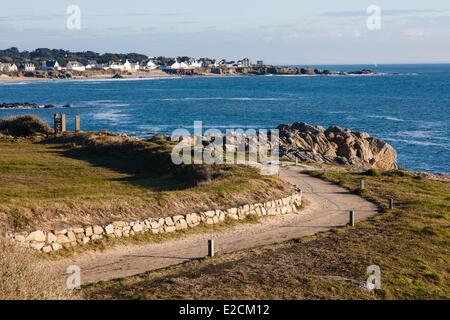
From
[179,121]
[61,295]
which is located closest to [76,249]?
[61,295]

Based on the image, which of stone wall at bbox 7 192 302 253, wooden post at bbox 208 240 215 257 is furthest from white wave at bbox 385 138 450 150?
wooden post at bbox 208 240 215 257

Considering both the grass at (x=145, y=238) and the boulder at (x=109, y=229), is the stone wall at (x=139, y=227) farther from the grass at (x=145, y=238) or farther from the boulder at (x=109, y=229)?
the grass at (x=145, y=238)

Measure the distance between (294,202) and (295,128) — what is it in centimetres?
3575

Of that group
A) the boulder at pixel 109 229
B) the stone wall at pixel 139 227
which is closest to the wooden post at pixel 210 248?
the stone wall at pixel 139 227

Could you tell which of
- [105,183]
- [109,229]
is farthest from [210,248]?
[105,183]

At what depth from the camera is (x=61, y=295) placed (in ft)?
46.6

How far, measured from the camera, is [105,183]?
31766 millimetres

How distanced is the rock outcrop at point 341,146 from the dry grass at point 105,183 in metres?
15.5

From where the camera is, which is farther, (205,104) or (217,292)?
(205,104)

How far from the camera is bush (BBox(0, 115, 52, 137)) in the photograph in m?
53.4

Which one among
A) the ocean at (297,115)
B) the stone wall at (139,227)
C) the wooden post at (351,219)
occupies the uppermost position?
the stone wall at (139,227)

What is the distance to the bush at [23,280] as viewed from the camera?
44.7 feet

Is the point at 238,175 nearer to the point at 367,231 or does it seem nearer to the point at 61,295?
the point at 367,231

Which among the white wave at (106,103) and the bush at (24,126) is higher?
the bush at (24,126)
